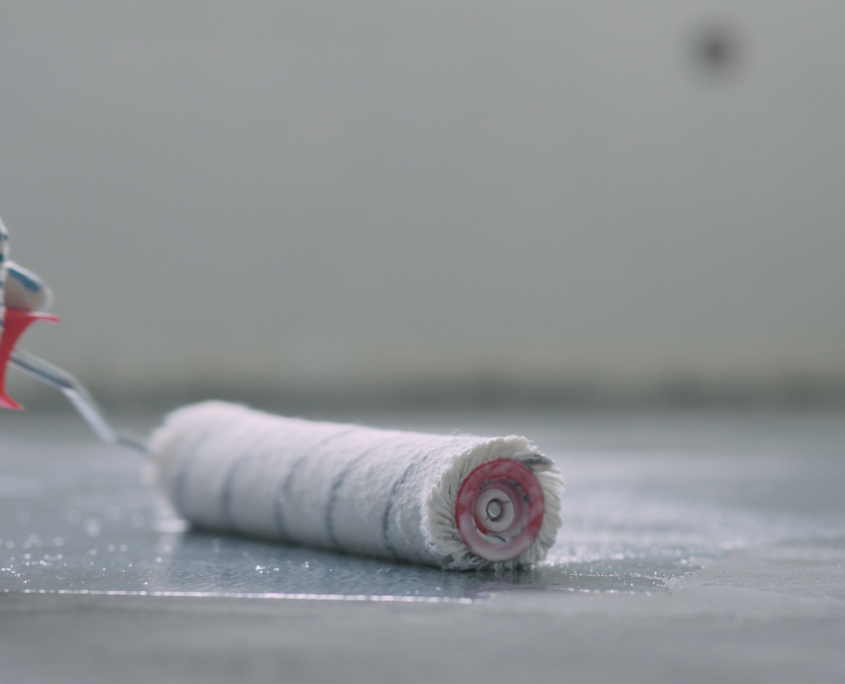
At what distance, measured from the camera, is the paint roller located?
828mm

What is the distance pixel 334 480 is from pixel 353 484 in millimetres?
33

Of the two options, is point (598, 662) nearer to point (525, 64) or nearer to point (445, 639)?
point (445, 639)

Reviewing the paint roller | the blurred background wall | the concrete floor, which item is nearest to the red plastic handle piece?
the paint roller

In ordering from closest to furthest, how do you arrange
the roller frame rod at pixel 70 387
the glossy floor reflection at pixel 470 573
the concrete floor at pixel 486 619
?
the concrete floor at pixel 486 619 < the glossy floor reflection at pixel 470 573 < the roller frame rod at pixel 70 387

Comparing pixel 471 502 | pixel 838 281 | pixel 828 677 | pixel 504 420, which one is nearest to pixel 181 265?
pixel 504 420

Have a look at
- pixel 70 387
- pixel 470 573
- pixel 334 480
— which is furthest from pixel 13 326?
pixel 470 573

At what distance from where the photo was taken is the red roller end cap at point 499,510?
2.71 feet

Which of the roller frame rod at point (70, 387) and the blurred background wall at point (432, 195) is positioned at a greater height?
the blurred background wall at point (432, 195)

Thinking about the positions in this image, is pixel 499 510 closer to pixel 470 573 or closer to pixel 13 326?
pixel 470 573

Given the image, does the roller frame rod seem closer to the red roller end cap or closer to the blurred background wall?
the red roller end cap

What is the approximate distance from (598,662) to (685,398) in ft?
15.6

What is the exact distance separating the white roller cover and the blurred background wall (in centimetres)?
364

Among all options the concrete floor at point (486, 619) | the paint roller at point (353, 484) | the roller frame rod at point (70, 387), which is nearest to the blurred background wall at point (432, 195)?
the roller frame rod at point (70, 387)

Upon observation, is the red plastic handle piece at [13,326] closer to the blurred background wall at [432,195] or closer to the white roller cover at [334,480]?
the white roller cover at [334,480]
